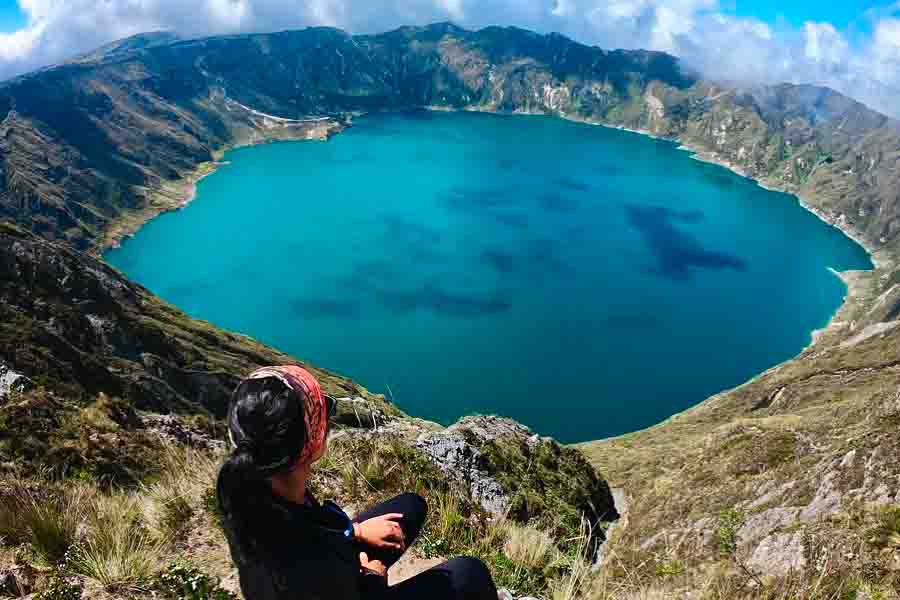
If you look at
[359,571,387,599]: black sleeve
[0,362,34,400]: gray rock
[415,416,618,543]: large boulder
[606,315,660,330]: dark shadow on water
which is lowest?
[606,315,660,330]: dark shadow on water

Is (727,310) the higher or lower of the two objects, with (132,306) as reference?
lower

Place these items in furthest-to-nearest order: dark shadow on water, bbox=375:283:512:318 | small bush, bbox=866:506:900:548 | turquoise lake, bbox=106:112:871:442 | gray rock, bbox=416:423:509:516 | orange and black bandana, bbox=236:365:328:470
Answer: dark shadow on water, bbox=375:283:512:318 < turquoise lake, bbox=106:112:871:442 < gray rock, bbox=416:423:509:516 < small bush, bbox=866:506:900:548 < orange and black bandana, bbox=236:365:328:470

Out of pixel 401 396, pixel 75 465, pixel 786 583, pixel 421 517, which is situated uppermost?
pixel 421 517

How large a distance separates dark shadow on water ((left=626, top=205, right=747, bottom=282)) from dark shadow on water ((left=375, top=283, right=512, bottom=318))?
52.9 metres

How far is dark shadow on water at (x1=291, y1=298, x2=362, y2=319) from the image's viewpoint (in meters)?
125

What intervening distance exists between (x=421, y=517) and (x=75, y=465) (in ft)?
33.2

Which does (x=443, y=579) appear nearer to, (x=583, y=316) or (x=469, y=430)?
(x=469, y=430)

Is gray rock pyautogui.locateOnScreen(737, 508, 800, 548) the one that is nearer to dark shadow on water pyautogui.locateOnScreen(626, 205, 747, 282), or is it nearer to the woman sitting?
the woman sitting

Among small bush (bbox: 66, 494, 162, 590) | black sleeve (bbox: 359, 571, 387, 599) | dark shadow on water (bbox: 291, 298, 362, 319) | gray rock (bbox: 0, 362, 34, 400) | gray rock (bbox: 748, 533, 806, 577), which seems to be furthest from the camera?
dark shadow on water (bbox: 291, 298, 362, 319)

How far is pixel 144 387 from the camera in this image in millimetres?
37688

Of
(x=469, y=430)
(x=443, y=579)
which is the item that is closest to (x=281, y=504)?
(x=443, y=579)

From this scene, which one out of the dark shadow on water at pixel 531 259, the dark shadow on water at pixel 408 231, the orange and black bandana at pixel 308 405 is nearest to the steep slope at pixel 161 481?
the orange and black bandana at pixel 308 405

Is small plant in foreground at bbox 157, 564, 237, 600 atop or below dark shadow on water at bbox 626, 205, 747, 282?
atop

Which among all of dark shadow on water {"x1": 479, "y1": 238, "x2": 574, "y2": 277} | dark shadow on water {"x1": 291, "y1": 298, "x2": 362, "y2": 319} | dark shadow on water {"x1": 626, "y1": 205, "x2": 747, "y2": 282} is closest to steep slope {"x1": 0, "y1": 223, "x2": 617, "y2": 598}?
dark shadow on water {"x1": 291, "y1": 298, "x2": 362, "y2": 319}
